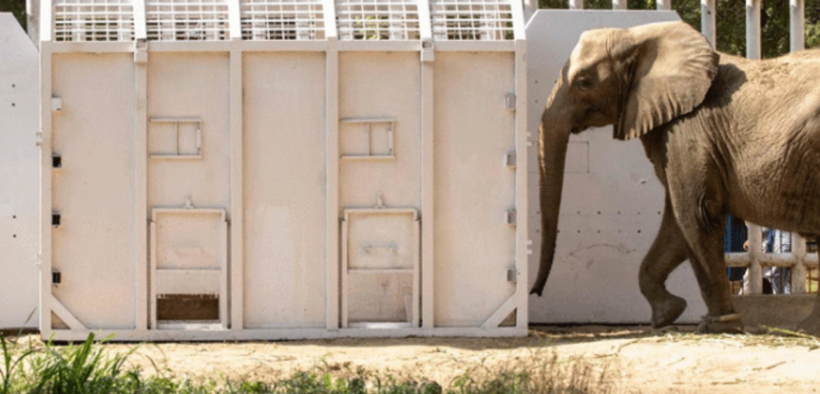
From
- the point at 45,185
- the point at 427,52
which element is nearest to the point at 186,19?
the point at 45,185

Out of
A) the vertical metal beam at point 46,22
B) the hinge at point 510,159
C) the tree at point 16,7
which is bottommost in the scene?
the hinge at point 510,159

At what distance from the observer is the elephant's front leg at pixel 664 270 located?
37.7 feet

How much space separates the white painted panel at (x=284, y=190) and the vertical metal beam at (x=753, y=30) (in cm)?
419

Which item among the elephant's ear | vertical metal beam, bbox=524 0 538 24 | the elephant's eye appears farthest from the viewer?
vertical metal beam, bbox=524 0 538 24

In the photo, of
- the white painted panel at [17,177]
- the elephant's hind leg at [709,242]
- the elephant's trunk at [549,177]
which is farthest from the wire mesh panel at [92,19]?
the elephant's hind leg at [709,242]

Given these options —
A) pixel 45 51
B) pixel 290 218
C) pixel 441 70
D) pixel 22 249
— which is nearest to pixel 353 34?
pixel 441 70

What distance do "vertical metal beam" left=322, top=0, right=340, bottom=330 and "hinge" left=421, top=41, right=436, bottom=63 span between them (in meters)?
0.63

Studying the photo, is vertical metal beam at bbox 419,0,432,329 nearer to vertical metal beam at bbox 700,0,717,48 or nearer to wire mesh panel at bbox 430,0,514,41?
wire mesh panel at bbox 430,0,514,41

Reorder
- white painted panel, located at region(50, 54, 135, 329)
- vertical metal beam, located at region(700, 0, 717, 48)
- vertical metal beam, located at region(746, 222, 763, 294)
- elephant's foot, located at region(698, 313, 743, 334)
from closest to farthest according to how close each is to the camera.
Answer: white painted panel, located at region(50, 54, 135, 329) < elephant's foot, located at region(698, 313, 743, 334) < vertical metal beam, located at region(700, 0, 717, 48) < vertical metal beam, located at region(746, 222, 763, 294)

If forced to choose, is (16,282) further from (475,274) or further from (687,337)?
(687,337)

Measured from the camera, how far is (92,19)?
10.8 m

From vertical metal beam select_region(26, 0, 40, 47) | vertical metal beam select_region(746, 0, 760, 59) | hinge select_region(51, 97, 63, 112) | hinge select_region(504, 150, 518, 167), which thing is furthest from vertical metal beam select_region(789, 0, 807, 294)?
vertical metal beam select_region(26, 0, 40, 47)

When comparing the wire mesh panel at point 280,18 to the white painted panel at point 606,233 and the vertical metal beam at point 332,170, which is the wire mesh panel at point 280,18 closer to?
the vertical metal beam at point 332,170

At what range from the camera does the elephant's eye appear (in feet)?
37.0
